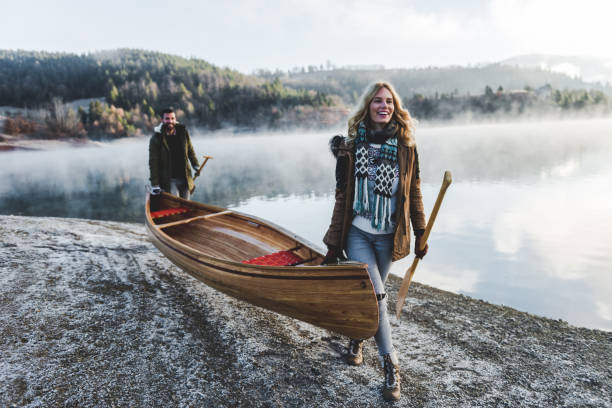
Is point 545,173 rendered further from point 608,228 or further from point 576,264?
point 576,264

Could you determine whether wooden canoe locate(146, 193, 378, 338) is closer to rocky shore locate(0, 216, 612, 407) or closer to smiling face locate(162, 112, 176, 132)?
rocky shore locate(0, 216, 612, 407)

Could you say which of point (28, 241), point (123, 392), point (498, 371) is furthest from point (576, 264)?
point (28, 241)

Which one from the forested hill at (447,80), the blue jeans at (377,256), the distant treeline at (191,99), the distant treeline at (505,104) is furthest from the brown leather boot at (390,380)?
the forested hill at (447,80)

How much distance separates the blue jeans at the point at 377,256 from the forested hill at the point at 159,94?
3164 inches

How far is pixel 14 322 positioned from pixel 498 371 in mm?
4685

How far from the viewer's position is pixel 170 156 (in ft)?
20.2

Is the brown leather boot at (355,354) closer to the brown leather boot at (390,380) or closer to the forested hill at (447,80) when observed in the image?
the brown leather boot at (390,380)

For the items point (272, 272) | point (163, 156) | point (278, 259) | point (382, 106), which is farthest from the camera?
point (163, 156)

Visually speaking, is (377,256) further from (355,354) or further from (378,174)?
(355,354)

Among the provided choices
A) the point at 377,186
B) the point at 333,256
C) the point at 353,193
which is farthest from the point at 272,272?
the point at 377,186

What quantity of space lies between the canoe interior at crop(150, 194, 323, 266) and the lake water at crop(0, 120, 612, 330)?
3.57m

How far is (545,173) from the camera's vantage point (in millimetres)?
23953

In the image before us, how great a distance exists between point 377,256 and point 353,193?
0.51 m

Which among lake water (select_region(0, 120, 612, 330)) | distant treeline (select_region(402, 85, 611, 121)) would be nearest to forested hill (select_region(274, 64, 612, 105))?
distant treeline (select_region(402, 85, 611, 121))
